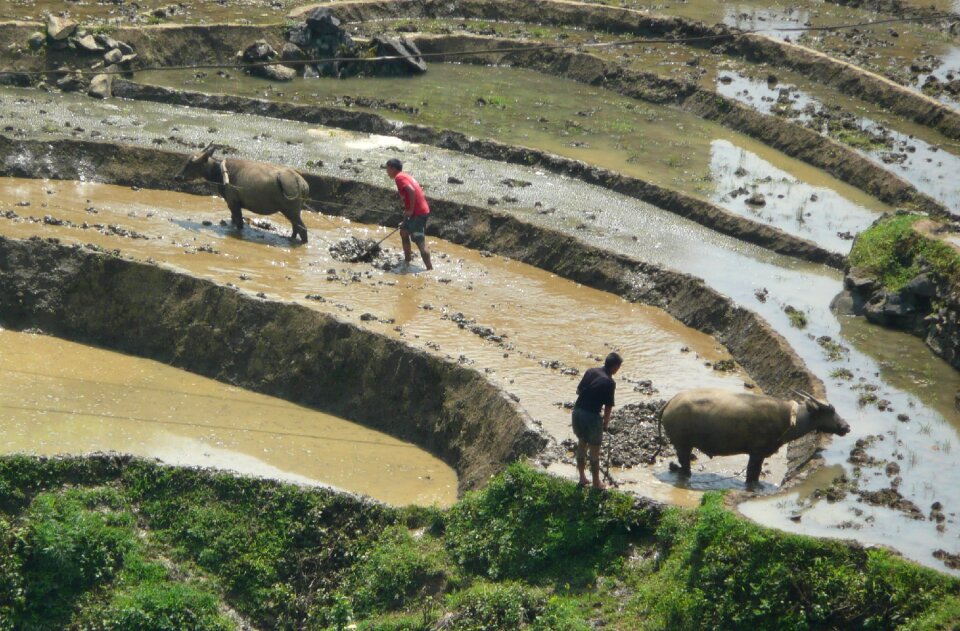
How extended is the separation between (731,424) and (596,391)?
2032 millimetres

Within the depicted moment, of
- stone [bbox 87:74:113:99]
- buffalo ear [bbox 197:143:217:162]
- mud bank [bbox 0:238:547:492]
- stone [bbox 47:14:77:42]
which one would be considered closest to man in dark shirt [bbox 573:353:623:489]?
mud bank [bbox 0:238:547:492]

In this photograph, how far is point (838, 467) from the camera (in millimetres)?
14195

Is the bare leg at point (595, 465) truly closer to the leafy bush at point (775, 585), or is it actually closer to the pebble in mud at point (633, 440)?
the pebble in mud at point (633, 440)

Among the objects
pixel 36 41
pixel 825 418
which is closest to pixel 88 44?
pixel 36 41

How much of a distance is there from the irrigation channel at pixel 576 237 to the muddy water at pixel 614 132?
0.24ft

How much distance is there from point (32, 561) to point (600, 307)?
8978 mm

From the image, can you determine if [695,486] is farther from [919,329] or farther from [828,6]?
[828,6]

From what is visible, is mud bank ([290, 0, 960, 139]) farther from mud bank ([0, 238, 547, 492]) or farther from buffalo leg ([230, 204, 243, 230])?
mud bank ([0, 238, 547, 492])

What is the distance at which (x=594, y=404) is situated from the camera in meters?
12.8

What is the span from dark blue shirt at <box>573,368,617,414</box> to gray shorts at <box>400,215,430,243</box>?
7.88 m

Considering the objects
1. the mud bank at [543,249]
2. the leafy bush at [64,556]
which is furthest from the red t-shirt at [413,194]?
the leafy bush at [64,556]

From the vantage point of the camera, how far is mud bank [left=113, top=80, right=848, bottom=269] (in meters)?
21.6

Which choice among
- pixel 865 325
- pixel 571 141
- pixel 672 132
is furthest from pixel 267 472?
pixel 672 132

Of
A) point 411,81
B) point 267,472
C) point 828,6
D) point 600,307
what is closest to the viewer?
point 267,472
